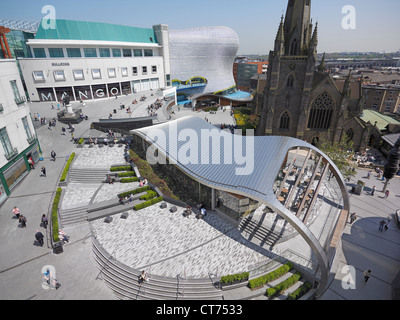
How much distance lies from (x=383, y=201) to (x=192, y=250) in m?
26.8

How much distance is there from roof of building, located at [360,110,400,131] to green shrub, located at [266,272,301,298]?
162ft

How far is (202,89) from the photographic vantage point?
91750 mm

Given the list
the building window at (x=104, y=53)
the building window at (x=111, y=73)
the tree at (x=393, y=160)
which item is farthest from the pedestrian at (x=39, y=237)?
the building window at (x=104, y=53)

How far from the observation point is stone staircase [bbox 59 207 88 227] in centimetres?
2255

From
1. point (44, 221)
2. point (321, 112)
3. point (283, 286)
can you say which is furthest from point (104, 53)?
point (283, 286)

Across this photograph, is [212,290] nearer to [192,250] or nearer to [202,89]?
[192,250]

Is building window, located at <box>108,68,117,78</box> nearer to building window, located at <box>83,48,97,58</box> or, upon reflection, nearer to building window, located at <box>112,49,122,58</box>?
building window, located at <box>83,48,97,58</box>

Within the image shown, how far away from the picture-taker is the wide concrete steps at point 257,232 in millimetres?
21156

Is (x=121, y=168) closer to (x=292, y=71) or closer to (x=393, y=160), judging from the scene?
(x=393, y=160)

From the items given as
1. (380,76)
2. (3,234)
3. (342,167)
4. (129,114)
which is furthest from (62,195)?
(380,76)

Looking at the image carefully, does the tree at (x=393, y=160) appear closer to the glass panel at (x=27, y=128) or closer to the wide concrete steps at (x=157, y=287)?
the wide concrete steps at (x=157, y=287)

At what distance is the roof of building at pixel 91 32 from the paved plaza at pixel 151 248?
137ft

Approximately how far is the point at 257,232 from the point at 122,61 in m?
61.4
